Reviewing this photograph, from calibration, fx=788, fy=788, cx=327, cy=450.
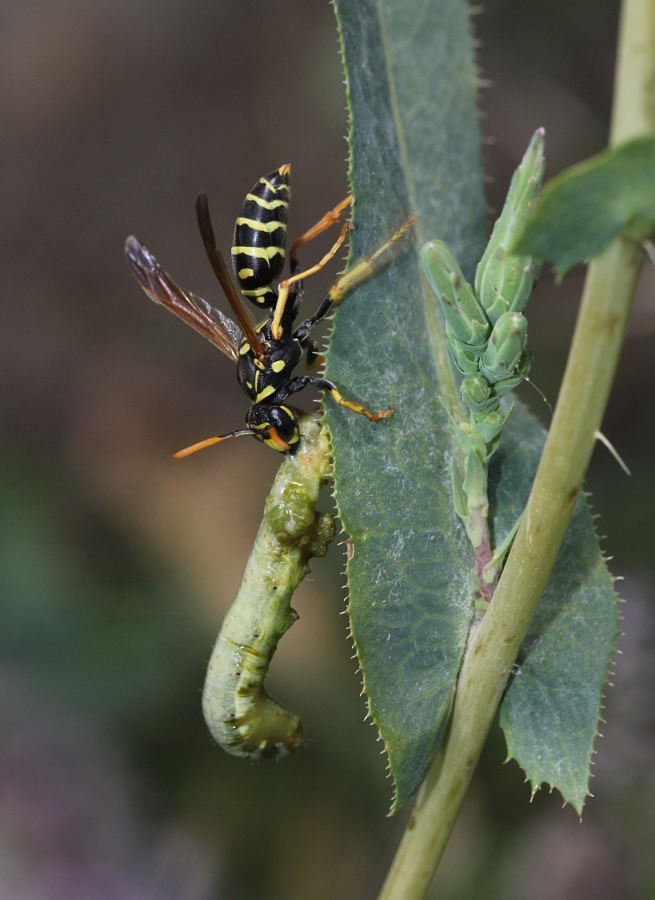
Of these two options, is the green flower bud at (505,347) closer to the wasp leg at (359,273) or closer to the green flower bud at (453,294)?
the green flower bud at (453,294)

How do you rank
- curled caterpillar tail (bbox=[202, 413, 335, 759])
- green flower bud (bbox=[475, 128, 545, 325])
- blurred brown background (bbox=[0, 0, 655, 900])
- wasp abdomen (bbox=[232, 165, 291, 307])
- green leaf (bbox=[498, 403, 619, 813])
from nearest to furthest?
1. green flower bud (bbox=[475, 128, 545, 325])
2. green leaf (bbox=[498, 403, 619, 813])
3. curled caterpillar tail (bbox=[202, 413, 335, 759])
4. wasp abdomen (bbox=[232, 165, 291, 307])
5. blurred brown background (bbox=[0, 0, 655, 900])

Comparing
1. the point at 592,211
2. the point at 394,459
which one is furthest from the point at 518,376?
the point at 592,211

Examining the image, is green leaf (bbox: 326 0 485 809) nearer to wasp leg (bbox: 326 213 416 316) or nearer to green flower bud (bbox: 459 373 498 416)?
wasp leg (bbox: 326 213 416 316)

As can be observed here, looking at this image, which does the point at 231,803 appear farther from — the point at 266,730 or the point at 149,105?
the point at 149,105

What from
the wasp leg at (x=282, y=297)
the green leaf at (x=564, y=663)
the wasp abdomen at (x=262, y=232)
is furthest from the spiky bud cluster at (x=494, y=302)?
the wasp abdomen at (x=262, y=232)

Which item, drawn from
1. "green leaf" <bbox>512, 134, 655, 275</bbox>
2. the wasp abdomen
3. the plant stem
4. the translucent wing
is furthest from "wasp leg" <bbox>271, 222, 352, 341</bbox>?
"green leaf" <bbox>512, 134, 655, 275</bbox>

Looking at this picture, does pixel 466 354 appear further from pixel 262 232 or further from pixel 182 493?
pixel 182 493
